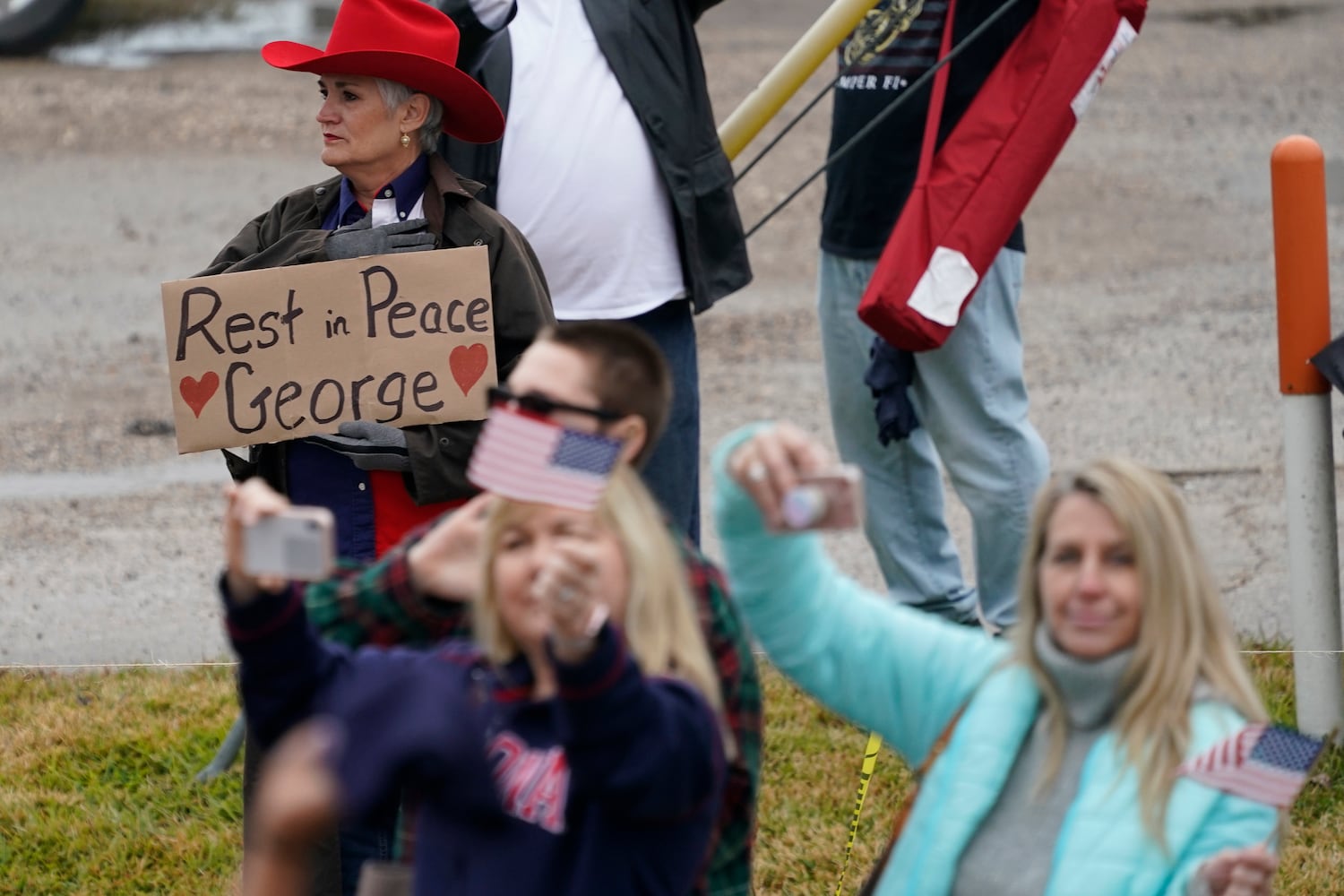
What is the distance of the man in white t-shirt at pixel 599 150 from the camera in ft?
13.6

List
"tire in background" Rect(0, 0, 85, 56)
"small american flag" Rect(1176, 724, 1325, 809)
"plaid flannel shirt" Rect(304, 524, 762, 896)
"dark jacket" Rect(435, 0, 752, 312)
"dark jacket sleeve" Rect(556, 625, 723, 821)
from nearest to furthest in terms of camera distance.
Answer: "dark jacket sleeve" Rect(556, 625, 723, 821), "small american flag" Rect(1176, 724, 1325, 809), "plaid flannel shirt" Rect(304, 524, 762, 896), "dark jacket" Rect(435, 0, 752, 312), "tire in background" Rect(0, 0, 85, 56)

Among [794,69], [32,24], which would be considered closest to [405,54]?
[794,69]

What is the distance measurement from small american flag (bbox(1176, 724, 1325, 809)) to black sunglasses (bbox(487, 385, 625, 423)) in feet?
2.57

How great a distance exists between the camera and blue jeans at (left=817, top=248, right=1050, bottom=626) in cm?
464

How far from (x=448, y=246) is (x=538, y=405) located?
5.06 feet

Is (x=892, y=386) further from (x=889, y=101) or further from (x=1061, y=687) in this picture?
(x=1061, y=687)

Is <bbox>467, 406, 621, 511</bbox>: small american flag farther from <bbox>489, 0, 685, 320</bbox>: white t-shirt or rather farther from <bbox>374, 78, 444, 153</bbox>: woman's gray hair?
<bbox>489, 0, 685, 320</bbox>: white t-shirt

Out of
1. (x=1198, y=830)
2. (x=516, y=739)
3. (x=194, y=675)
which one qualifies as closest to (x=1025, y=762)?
(x=1198, y=830)

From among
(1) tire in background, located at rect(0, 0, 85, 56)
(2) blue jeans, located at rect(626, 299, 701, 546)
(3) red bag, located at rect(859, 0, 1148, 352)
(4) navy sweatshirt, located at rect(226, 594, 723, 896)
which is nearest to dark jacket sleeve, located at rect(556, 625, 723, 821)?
(4) navy sweatshirt, located at rect(226, 594, 723, 896)

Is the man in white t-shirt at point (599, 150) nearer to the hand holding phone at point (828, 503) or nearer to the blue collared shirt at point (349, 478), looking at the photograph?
the blue collared shirt at point (349, 478)

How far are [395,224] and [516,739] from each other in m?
1.67

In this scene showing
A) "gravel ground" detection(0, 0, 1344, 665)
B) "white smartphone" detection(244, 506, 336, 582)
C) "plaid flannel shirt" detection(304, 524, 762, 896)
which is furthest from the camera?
"gravel ground" detection(0, 0, 1344, 665)

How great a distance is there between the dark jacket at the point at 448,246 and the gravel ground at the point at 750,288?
213 centimetres

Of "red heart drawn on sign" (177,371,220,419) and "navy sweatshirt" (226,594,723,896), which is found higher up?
"navy sweatshirt" (226,594,723,896)
